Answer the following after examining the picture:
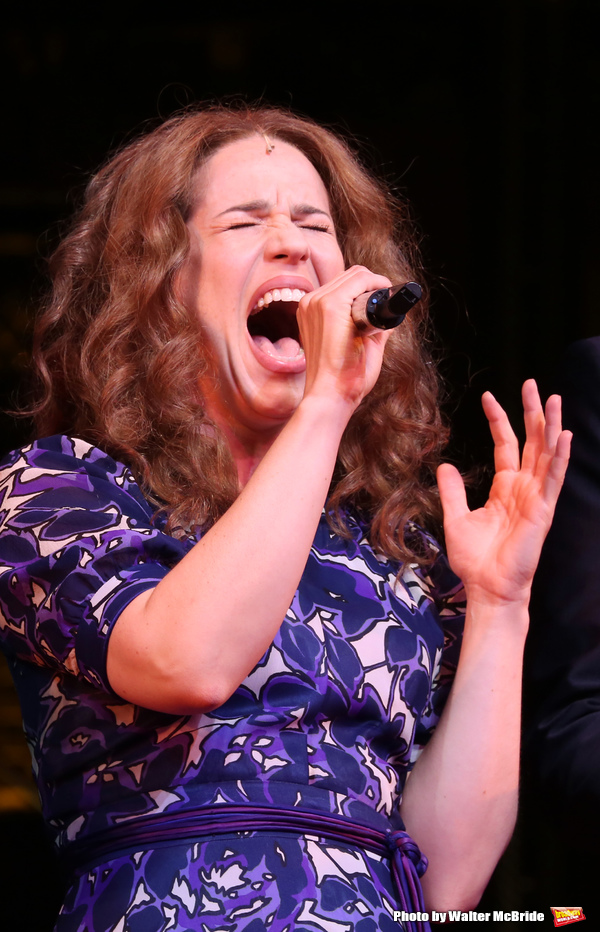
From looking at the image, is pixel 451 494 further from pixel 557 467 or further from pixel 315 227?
pixel 315 227

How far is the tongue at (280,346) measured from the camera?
1609 millimetres

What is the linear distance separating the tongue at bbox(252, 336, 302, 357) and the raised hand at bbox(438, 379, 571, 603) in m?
0.29

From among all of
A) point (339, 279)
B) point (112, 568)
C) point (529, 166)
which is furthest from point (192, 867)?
point (529, 166)

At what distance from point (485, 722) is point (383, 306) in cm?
60

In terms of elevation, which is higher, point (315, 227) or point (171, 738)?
point (315, 227)

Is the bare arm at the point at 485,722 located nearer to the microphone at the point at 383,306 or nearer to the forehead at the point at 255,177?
the microphone at the point at 383,306

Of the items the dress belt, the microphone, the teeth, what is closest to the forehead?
the teeth

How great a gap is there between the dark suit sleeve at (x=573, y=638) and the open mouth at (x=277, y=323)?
0.40 meters

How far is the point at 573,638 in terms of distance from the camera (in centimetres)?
136

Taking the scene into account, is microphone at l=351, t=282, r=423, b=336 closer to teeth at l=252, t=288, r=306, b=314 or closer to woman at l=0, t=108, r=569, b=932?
woman at l=0, t=108, r=569, b=932

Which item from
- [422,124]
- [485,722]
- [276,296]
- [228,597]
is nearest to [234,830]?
[228,597]

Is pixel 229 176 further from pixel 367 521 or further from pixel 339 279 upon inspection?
pixel 367 521

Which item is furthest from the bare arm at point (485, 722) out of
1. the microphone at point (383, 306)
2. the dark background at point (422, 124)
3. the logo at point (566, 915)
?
the dark background at point (422, 124)

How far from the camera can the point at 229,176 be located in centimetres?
165
